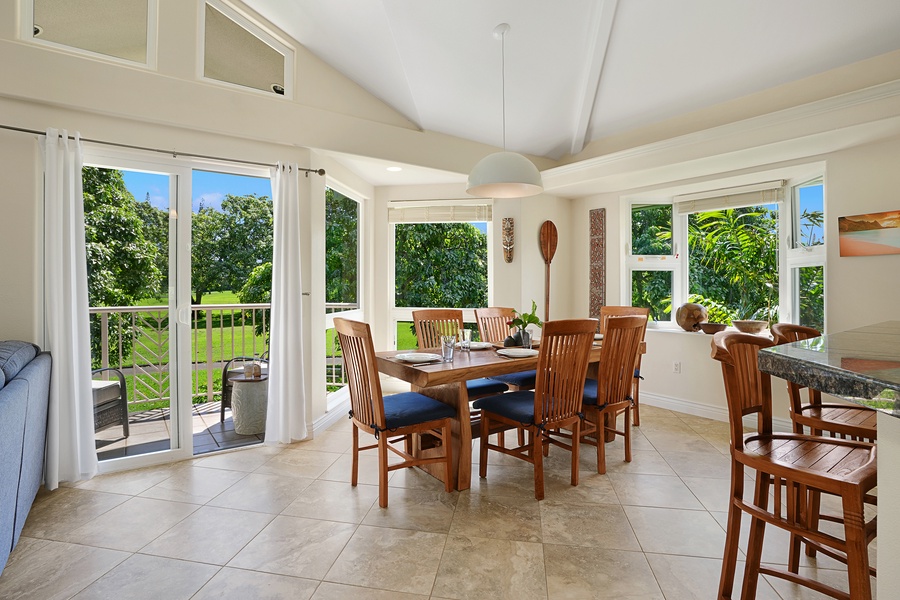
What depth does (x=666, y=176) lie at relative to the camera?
13.5 ft

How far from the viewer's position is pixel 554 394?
103 inches

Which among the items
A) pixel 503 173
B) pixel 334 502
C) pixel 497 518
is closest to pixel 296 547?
pixel 334 502

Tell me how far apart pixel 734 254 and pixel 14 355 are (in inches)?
203

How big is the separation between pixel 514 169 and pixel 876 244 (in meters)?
2.47

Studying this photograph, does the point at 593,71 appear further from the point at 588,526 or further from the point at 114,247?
the point at 114,247

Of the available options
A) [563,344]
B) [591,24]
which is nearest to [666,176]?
[591,24]

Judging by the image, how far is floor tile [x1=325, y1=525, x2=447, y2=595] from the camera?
1855mm

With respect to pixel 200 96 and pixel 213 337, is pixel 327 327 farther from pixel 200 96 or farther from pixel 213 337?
pixel 200 96

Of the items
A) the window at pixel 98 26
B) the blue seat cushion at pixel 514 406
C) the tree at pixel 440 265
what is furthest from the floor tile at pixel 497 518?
the window at pixel 98 26

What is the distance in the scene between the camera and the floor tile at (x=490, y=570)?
179 centimetres

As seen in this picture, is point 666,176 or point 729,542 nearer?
point 729,542

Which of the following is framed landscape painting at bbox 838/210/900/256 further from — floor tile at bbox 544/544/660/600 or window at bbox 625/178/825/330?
floor tile at bbox 544/544/660/600

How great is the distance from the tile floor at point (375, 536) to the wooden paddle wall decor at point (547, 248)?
212 centimetres

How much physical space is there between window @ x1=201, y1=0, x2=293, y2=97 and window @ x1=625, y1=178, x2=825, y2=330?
3.45 meters
